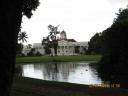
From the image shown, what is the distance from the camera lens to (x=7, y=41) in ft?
21.1

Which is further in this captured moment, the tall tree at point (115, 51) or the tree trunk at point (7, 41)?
the tall tree at point (115, 51)

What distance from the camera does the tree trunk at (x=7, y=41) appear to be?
634 cm

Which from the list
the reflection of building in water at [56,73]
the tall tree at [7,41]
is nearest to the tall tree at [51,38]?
the reflection of building in water at [56,73]

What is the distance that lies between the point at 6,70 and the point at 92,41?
536ft

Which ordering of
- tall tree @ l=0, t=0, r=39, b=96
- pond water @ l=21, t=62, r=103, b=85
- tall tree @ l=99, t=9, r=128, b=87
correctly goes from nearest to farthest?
tall tree @ l=0, t=0, r=39, b=96 < pond water @ l=21, t=62, r=103, b=85 < tall tree @ l=99, t=9, r=128, b=87

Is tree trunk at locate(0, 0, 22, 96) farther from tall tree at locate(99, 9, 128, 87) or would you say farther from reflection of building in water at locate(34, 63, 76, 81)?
tall tree at locate(99, 9, 128, 87)

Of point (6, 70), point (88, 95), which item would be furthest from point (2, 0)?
point (88, 95)

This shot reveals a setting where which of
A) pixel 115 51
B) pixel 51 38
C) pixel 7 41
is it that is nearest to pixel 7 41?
pixel 7 41

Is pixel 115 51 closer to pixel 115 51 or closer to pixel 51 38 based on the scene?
pixel 115 51

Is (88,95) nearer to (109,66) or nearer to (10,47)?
(10,47)

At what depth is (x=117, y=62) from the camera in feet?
157

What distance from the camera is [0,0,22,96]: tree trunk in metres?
6.34

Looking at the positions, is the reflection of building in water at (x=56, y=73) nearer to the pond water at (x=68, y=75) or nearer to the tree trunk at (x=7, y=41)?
the pond water at (x=68, y=75)

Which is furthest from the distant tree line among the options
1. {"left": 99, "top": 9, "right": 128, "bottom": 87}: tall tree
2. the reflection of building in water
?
the reflection of building in water
